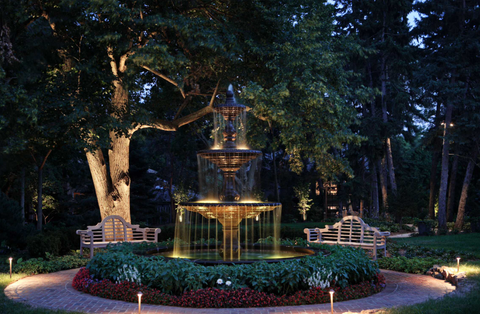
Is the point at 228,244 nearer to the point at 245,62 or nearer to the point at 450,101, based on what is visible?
the point at 245,62

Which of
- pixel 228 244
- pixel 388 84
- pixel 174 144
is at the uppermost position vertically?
pixel 388 84

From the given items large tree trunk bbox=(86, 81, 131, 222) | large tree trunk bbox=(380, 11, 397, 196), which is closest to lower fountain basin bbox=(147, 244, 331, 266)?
large tree trunk bbox=(86, 81, 131, 222)

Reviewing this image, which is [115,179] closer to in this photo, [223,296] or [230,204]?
[230,204]

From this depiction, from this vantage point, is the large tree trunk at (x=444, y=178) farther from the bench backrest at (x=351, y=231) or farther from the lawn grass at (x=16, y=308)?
the lawn grass at (x=16, y=308)

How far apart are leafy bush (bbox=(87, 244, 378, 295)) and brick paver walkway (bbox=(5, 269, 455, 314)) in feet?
1.50

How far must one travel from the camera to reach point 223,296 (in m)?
7.07

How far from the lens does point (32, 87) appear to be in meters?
12.8

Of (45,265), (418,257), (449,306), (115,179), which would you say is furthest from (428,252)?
(45,265)

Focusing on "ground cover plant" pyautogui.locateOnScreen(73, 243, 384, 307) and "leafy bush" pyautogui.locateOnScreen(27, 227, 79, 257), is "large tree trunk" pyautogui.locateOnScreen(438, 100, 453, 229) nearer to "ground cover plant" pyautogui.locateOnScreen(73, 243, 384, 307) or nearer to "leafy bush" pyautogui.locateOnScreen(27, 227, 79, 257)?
"ground cover plant" pyautogui.locateOnScreen(73, 243, 384, 307)

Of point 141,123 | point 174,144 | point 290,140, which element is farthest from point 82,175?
point 290,140

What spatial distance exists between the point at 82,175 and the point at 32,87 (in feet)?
44.7

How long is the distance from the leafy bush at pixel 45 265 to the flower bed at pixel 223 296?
3056mm

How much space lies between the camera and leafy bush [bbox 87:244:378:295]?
740 centimetres

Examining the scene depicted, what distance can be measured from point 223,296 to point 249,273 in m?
0.70
